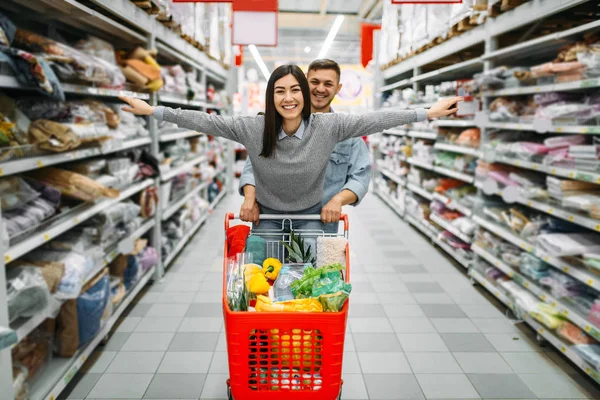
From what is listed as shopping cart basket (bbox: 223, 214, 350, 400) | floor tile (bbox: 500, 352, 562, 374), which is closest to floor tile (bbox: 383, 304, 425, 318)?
floor tile (bbox: 500, 352, 562, 374)

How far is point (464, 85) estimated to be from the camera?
17.3ft

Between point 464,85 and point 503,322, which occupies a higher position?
point 464,85

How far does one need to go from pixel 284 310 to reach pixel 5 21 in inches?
73.9

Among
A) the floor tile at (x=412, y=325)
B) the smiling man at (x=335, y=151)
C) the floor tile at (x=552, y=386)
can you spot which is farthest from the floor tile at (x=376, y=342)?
the smiling man at (x=335, y=151)

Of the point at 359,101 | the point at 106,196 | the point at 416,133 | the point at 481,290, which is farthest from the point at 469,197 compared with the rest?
the point at 359,101

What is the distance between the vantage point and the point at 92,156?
12.8 ft

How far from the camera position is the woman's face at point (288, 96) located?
81.5 inches

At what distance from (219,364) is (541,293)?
2.23 meters

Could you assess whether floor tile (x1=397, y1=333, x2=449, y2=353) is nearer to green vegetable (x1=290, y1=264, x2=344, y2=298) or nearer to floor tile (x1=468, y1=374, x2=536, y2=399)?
floor tile (x1=468, y1=374, x2=536, y2=399)

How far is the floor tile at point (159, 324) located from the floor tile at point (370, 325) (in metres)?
1.32

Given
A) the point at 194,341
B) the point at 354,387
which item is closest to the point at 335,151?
the point at 354,387

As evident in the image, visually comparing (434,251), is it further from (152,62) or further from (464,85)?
(152,62)

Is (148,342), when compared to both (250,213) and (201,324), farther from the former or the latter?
(250,213)

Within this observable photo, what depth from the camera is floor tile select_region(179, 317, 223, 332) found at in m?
3.72
